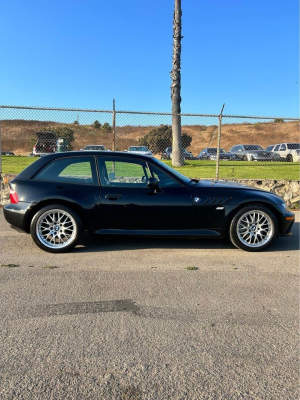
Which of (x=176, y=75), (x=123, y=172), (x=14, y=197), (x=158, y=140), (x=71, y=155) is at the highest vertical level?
(x=176, y=75)

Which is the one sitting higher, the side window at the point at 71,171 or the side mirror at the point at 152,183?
the side window at the point at 71,171

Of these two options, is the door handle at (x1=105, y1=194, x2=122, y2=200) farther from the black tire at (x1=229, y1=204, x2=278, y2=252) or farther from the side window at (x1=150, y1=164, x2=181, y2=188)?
the black tire at (x1=229, y1=204, x2=278, y2=252)

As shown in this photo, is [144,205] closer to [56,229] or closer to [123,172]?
[123,172]

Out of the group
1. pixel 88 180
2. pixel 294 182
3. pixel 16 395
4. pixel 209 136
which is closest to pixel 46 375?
pixel 16 395

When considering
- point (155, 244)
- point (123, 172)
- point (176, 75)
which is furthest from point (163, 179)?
point (176, 75)

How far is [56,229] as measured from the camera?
4.62 meters

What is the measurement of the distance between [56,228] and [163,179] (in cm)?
166

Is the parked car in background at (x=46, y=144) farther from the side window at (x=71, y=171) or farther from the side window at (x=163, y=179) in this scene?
the side window at (x=163, y=179)

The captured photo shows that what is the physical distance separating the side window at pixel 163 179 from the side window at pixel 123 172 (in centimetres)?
10

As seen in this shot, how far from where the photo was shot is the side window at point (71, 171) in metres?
4.74

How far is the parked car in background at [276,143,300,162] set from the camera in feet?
66.2

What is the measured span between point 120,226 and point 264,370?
2814 millimetres

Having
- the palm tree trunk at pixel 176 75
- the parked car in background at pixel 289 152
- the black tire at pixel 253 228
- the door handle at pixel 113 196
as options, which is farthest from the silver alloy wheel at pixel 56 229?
the parked car in background at pixel 289 152

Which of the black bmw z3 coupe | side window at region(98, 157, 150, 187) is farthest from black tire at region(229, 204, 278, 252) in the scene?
side window at region(98, 157, 150, 187)
